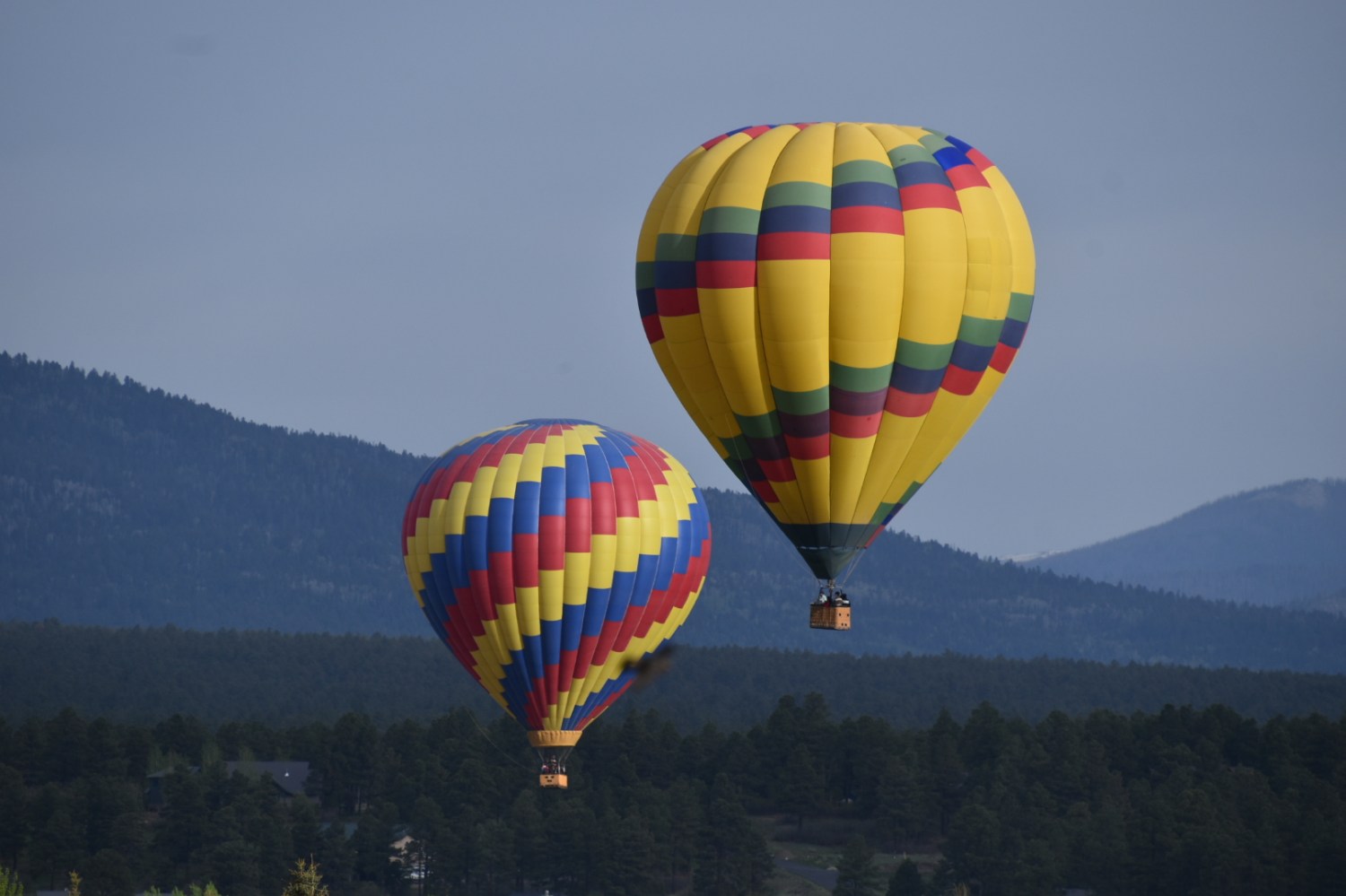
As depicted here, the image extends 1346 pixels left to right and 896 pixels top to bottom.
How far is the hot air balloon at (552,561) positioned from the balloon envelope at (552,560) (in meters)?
0.03

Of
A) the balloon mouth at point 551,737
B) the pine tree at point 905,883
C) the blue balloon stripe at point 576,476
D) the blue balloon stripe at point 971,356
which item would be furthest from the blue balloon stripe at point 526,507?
the pine tree at point 905,883

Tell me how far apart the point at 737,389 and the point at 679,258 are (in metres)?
2.64

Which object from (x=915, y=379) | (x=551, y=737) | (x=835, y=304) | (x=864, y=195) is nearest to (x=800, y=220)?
(x=864, y=195)

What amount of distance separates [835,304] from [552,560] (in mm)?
18863

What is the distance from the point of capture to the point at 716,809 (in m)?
108

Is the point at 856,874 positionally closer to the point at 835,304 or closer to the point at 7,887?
the point at 7,887

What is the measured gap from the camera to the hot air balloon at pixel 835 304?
141ft

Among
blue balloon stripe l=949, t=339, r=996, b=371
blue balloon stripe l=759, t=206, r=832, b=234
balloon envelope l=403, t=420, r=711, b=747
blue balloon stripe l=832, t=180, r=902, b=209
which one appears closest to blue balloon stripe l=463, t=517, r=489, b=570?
balloon envelope l=403, t=420, r=711, b=747

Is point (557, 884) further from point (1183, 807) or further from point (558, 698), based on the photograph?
point (558, 698)

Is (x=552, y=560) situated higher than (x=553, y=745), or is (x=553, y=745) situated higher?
(x=552, y=560)

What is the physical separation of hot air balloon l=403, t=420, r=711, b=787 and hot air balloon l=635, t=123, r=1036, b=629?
15.4 metres

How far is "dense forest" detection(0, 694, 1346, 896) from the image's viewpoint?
99875mm

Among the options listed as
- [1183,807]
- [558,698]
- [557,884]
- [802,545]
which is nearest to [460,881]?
[557,884]

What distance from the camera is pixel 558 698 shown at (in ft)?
200
